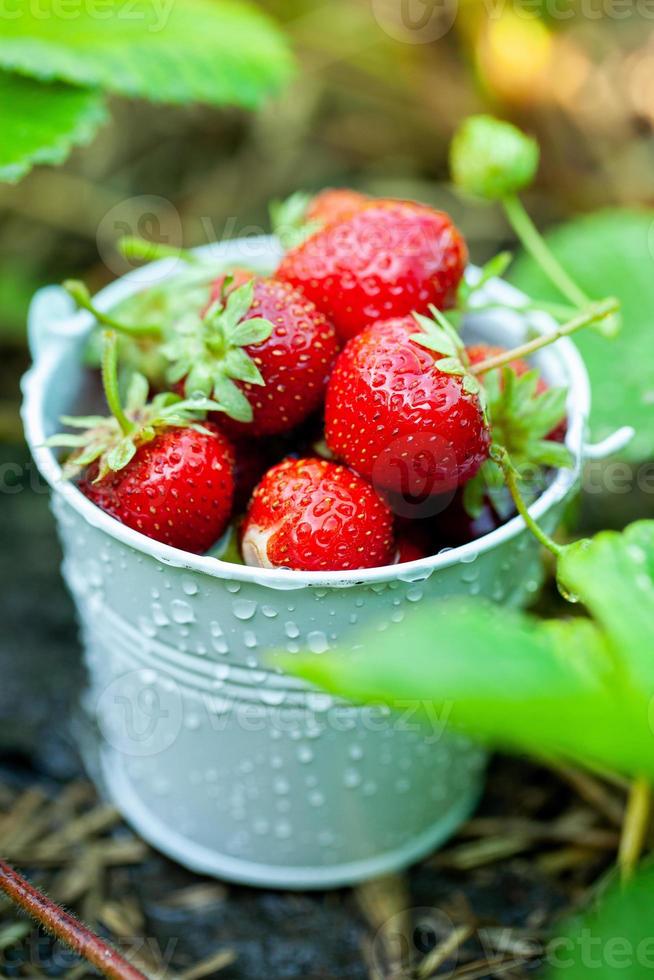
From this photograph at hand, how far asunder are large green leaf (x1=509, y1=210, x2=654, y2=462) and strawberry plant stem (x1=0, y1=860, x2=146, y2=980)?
67 cm

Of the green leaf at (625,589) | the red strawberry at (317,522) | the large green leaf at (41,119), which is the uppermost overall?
the large green leaf at (41,119)

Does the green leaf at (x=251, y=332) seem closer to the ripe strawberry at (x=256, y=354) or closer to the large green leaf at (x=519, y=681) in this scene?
the ripe strawberry at (x=256, y=354)

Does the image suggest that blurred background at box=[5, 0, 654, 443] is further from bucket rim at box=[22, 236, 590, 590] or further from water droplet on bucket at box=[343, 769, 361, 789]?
water droplet on bucket at box=[343, 769, 361, 789]

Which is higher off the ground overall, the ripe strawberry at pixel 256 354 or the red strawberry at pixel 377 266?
the red strawberry at pixel 377 266

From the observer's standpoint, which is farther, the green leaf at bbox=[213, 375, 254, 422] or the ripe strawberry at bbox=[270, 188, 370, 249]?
the ripe strawberry at bbox=[270, 188, 370, 249]

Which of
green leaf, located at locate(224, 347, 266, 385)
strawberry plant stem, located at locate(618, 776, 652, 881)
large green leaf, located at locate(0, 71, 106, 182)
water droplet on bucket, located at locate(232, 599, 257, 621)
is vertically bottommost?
strawberry plant stem, located at locate(618, 776, 652, 881)

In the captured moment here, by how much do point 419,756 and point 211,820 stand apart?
22cm

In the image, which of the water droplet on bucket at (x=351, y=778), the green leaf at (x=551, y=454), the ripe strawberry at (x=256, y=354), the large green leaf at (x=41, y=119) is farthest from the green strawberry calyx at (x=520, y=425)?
the large green leaf at (x=41, y=119)

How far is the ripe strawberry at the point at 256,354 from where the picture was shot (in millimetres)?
815

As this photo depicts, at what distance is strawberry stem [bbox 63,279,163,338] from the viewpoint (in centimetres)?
85

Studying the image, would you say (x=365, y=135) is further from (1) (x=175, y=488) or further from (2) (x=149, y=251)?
(1) (x=175, y=488)

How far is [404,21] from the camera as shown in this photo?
1.73 meters

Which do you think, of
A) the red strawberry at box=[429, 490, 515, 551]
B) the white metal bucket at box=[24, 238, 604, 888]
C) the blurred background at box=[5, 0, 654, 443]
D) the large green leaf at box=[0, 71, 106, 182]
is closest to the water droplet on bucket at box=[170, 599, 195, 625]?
the white metal bucket at box=[24, 238, 604, 888]

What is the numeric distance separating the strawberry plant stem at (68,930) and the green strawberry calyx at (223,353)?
396 millimetres
